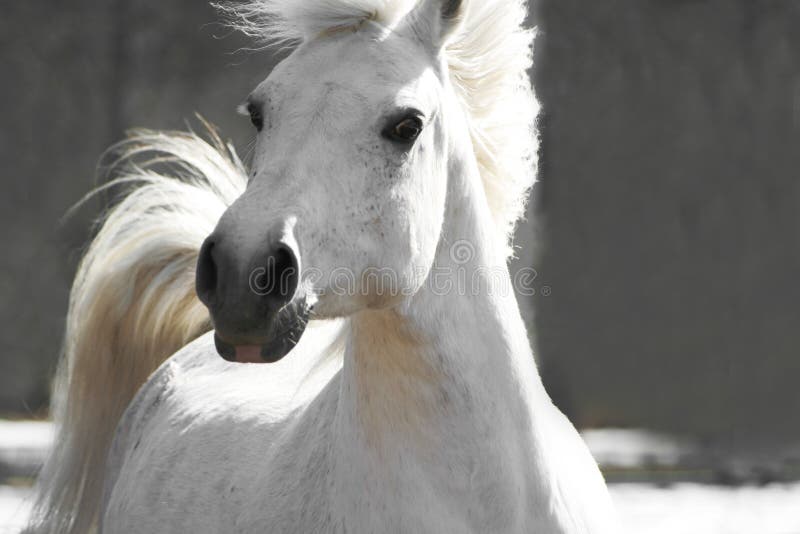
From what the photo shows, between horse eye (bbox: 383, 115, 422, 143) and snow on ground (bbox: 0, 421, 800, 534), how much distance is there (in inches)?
140

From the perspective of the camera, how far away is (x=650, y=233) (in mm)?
→ 5965

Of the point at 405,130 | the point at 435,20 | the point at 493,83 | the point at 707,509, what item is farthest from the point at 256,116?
the point at 707,509

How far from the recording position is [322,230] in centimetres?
176

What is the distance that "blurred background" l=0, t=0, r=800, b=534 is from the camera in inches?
235

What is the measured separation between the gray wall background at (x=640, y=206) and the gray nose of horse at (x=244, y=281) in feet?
13.6

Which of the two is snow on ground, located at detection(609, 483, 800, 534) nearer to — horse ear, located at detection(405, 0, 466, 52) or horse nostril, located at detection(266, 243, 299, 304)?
horse ear, located at detection(405, 0, 466, 52)

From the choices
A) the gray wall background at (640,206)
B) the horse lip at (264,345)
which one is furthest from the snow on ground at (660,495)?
the horse lip at (264,345)

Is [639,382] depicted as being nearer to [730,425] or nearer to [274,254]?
[730,425]

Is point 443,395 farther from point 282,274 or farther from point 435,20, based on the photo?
point 435,20

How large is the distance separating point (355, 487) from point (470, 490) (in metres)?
0.20

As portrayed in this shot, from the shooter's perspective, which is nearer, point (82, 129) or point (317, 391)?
point (317, 391)

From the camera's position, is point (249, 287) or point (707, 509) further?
point (707, 509)

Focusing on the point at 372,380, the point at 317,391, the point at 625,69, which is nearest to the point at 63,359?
the point at 317,391

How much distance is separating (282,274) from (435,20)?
64cm
